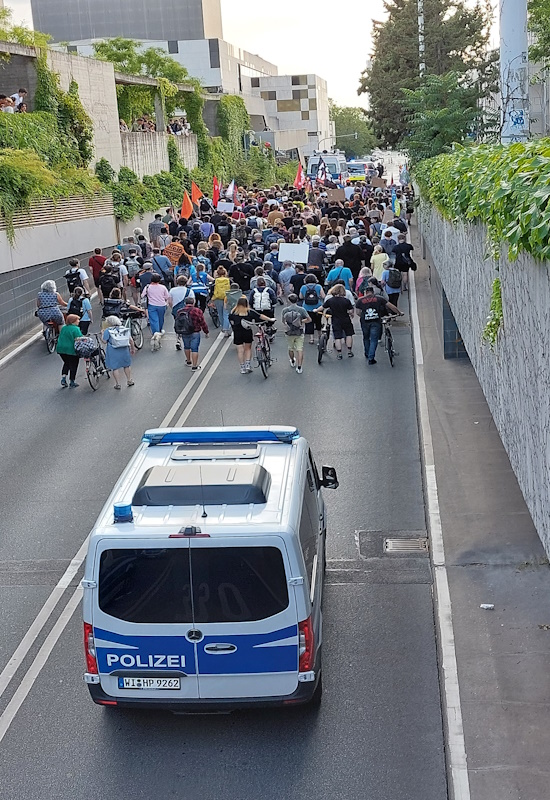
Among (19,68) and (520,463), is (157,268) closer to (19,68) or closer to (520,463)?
(19,68)

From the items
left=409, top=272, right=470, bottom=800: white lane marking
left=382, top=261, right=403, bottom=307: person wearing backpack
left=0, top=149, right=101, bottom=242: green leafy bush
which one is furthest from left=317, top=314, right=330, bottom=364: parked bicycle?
left=0, top=149, right=101, bottom=242: green leafy bush

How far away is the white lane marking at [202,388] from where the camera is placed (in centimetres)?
1788

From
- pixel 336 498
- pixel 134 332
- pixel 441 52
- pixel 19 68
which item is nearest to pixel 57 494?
pixel 336 498

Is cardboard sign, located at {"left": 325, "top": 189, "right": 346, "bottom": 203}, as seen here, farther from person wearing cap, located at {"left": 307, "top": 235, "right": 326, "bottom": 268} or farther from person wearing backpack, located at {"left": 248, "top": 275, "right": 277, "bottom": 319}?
person wearing backpack, located at {"left": 248, "top": 275, "right": 277, "bottom": 319}

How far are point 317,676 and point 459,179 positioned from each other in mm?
6423

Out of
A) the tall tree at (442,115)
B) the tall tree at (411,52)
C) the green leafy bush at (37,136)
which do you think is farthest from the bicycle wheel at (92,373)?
the tall tree at (411,52)

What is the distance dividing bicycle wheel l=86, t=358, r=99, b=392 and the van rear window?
511 inches

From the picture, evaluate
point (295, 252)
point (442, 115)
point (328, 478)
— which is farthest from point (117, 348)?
point (442, 115)

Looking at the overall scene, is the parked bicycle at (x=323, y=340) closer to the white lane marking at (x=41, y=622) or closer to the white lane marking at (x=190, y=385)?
the white lane marking at (x=190, y=385)

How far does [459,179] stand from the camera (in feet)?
40.0

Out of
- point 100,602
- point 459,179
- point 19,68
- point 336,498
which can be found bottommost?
point 336,498

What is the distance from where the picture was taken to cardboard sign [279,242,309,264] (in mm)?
25719

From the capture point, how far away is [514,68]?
1276cm

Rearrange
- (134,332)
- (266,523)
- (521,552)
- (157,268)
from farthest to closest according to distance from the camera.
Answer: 1. (157,268)
2. (134,332)
3. (521,552)
4. (266,523)
